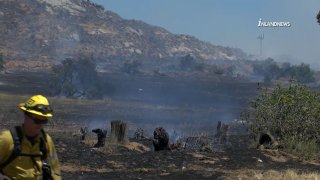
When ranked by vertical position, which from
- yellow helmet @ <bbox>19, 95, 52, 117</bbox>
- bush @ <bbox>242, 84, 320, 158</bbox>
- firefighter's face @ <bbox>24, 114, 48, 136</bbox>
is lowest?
bush @ <bbox>242, 84, 320, 158</bbox>

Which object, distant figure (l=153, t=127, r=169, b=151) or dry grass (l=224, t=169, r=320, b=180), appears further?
distant figure (l=153, t=127, r=169, b=151)

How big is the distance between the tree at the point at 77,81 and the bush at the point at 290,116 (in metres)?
37.4

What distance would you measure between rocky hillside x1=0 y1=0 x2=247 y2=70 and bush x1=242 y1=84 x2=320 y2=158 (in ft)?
238

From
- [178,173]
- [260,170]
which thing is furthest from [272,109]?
[178,173]

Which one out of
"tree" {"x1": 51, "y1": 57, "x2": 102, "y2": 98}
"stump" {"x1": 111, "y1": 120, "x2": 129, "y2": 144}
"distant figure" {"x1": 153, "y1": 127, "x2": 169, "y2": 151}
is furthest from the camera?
"tree" {"x1": 51, "y1": 57, "x2": 102, "y2": 98}

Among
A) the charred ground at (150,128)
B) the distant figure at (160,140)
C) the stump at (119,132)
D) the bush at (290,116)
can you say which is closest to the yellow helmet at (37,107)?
the charred ground at (150,128)

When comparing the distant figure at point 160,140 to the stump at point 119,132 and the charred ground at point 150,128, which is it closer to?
Result: the charred ground at point 150,128

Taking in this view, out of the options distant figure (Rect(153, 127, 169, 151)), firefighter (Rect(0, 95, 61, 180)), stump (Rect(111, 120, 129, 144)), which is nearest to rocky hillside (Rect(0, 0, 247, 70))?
stump (Rect(111, 120, 129, 144))

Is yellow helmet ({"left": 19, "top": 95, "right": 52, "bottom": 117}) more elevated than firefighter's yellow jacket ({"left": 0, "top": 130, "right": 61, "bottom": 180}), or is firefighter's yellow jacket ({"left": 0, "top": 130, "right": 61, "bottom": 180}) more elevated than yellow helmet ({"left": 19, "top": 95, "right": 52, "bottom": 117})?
yellow helmet ({"left": 19, "top": 95, "right": 52, "bottom": 117})

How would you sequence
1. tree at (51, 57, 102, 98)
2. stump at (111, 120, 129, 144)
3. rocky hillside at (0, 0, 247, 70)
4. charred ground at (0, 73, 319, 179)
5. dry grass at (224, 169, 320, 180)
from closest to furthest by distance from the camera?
dry grass at (224, 169, 320, 180) < charred ground at (0, 73, 319, 179) < stump at (111, 120, 129, 144) < tree at (51, 57, 102, 98) < rocky hillside at (0, 0, 247, 70)

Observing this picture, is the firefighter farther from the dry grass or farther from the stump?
the stump

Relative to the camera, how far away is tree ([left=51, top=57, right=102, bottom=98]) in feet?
175

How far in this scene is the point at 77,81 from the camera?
192ft

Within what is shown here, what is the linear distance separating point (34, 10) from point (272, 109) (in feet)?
364
